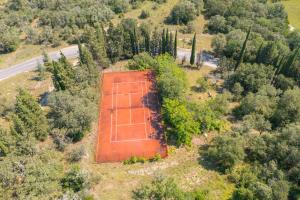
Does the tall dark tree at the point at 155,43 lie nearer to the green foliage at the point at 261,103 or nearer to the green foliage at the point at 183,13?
the green foliage at the point at 183,13

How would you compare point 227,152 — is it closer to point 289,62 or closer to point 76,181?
point 76,181

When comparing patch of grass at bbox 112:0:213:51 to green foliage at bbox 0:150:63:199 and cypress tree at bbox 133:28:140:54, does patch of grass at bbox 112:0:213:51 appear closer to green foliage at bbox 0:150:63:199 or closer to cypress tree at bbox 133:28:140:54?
cypress tree at bbox 133:28:140:54

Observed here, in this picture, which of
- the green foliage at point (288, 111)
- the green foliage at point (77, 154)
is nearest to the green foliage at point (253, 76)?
the green foliage at point (288, 111)

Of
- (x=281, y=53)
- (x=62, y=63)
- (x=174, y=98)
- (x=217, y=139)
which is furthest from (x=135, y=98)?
(x=281, y=53)

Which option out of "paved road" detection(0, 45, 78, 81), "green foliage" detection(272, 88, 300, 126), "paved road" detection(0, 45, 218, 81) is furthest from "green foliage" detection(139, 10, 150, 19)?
"green foliage" detection(272, 88, 300, 126)

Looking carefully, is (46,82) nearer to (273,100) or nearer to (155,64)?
(155,64)

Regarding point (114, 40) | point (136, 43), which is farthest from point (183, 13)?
point (114, 40)
